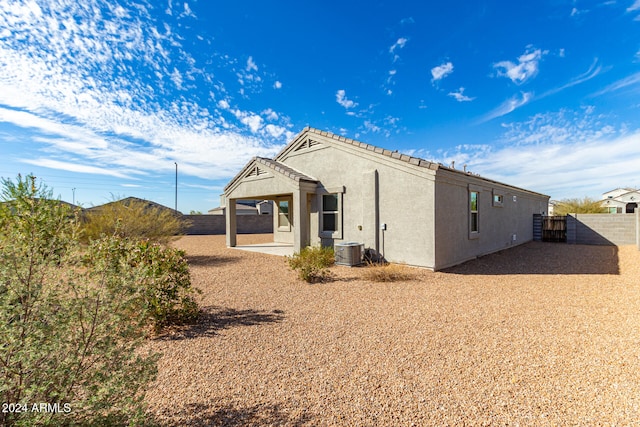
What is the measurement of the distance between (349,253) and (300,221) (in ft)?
8.53

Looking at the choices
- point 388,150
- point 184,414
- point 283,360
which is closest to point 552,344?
point 283,360

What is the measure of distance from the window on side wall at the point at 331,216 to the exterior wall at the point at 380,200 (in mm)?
181

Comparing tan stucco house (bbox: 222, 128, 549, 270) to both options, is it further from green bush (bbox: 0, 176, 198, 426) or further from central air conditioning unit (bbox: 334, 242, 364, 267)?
green bush (bbox: 0, 176, 198, 426)

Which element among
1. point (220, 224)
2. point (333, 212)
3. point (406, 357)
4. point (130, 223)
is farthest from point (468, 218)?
point (220, 224)

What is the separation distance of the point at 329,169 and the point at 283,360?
901cm

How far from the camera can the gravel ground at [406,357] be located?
2805mm

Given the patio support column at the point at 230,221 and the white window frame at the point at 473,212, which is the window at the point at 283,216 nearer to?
the patio support column at the point at 230,221

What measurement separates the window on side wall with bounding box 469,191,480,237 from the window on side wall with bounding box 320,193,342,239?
5.03 metres

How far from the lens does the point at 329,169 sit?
39.1ft

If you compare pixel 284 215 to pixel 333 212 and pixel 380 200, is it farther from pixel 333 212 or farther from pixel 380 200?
pixel 380 200

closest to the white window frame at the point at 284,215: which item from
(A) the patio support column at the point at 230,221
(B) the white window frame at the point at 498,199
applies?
(A) the patio support column at the point at 230,221

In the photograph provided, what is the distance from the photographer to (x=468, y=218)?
1077 cm

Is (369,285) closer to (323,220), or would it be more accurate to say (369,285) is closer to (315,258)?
(315,258)

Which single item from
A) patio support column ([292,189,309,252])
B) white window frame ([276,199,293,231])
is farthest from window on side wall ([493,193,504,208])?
white window frame ([276,199,293,231])
